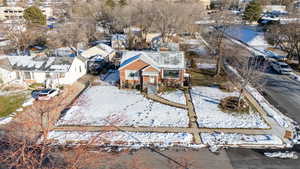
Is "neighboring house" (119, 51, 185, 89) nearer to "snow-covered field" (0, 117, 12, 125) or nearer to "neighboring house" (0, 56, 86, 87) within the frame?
"neighboring house" (0, 56, 86, 87)

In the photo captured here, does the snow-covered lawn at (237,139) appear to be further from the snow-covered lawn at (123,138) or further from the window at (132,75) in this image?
the window at (132,75)

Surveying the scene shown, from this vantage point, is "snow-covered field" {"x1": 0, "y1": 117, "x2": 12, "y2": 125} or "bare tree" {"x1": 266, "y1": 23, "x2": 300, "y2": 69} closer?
"snow-covered field" {"x1": 0, "y1": 117, "x2": 12, "y2": 125}

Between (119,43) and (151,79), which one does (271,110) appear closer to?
(151,79)

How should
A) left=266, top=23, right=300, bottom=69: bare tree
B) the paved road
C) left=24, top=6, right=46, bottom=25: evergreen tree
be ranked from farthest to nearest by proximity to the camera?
left=24, top=6, right=46, bottom=25: evergreen tree
left=266, top=23, right=300, bottom=69: bare tree
the paved road

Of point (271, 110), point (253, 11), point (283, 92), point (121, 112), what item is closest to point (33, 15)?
point (121, 112)

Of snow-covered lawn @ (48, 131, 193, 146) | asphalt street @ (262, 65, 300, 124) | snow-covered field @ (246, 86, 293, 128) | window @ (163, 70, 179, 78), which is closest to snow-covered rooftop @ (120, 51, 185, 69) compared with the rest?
window @ (163, 70, 179, 78)

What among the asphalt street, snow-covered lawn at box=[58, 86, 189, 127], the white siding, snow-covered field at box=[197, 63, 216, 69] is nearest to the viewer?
snow-covered lawn at box=[58, 86, 189, 127]

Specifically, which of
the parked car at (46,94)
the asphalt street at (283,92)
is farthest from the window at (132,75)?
the asphalt street at (283,92)
